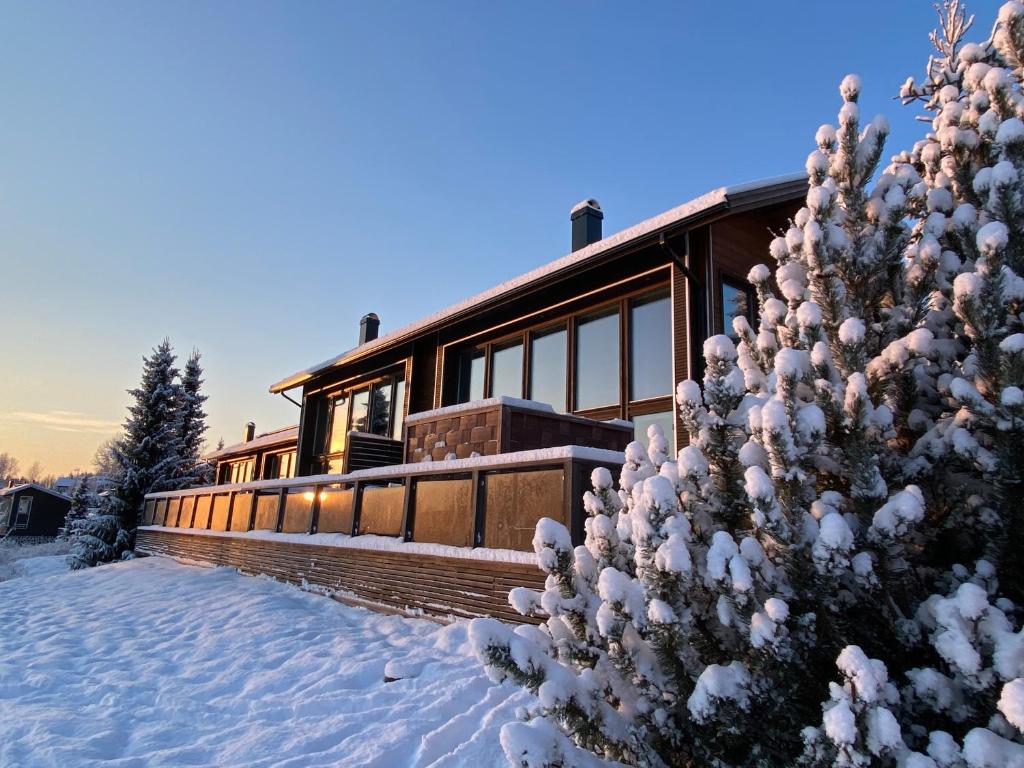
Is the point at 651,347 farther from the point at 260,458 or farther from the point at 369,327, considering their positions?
the point at 260,458

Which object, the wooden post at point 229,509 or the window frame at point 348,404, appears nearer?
the wooden post at point 229,509

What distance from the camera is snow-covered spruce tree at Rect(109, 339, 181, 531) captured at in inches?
793

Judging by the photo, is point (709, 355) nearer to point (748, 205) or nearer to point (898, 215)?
point (898, 215)

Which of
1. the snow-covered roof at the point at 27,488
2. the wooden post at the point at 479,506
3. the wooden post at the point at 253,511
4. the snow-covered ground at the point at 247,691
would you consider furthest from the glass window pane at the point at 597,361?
the snow-covered roof at the point at 27,488

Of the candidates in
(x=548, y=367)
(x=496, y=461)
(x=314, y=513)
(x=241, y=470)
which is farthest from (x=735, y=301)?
(x=241, y=470)

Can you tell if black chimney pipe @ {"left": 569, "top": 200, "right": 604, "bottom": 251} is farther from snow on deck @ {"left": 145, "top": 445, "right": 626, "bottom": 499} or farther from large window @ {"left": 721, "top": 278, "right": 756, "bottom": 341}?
snow on deck @ {"left": 145, "top": 445, "right": 626, "bottom": 499}

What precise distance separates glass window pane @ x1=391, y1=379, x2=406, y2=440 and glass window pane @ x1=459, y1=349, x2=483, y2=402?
1879 millimetres

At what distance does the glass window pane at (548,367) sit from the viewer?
1002 centimetres

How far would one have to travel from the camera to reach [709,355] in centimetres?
222

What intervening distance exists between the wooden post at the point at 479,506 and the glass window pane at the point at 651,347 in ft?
11.6

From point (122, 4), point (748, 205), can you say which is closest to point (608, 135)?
point (748, 205)

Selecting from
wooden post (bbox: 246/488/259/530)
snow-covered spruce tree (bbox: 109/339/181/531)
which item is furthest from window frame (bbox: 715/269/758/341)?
snow-covered spruce tree (bbox: 109/339/181/531)

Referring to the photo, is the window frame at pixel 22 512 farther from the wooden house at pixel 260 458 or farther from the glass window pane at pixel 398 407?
the glass window pane at pixel 398 407

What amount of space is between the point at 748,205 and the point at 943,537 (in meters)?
6.26
